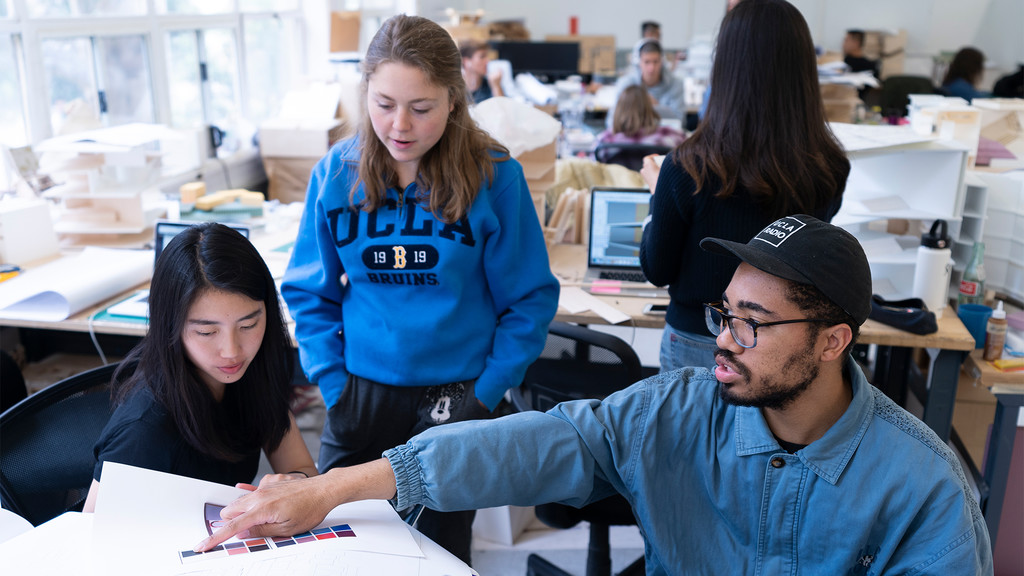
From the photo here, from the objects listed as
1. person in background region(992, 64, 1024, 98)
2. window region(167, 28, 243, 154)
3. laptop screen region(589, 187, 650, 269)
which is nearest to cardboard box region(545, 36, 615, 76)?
person in background region(992, 64, 1024, 98)

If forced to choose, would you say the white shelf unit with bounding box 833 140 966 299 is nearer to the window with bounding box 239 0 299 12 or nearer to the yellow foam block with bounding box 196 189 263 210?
the yellow foam block with bounding box 196 189 263 210

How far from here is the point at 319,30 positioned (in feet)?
17.9

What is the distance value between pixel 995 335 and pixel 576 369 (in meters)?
1.11

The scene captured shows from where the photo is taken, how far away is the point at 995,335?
85.9 inches

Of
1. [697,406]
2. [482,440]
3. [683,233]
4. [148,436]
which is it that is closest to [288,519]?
[482,440]

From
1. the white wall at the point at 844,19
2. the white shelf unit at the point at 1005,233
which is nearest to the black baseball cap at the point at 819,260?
the white shelf unit at the point at 1005,233

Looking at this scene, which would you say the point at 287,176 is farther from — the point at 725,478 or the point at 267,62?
the point at 725,478

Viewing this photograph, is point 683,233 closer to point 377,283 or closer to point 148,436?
point 377,283

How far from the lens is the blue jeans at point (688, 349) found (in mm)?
1919

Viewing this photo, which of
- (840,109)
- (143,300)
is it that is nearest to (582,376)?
(143,300)

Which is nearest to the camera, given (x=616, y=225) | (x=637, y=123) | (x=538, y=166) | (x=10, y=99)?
(x=616, y=225)

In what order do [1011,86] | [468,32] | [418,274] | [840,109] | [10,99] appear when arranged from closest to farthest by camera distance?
[418,274], [10,99], [840,109], [468,32], [1011,86]

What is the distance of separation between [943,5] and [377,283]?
30.4ft

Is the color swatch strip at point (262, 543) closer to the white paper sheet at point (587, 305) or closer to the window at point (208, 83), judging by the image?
the white paper sheet at point (587, 305)
